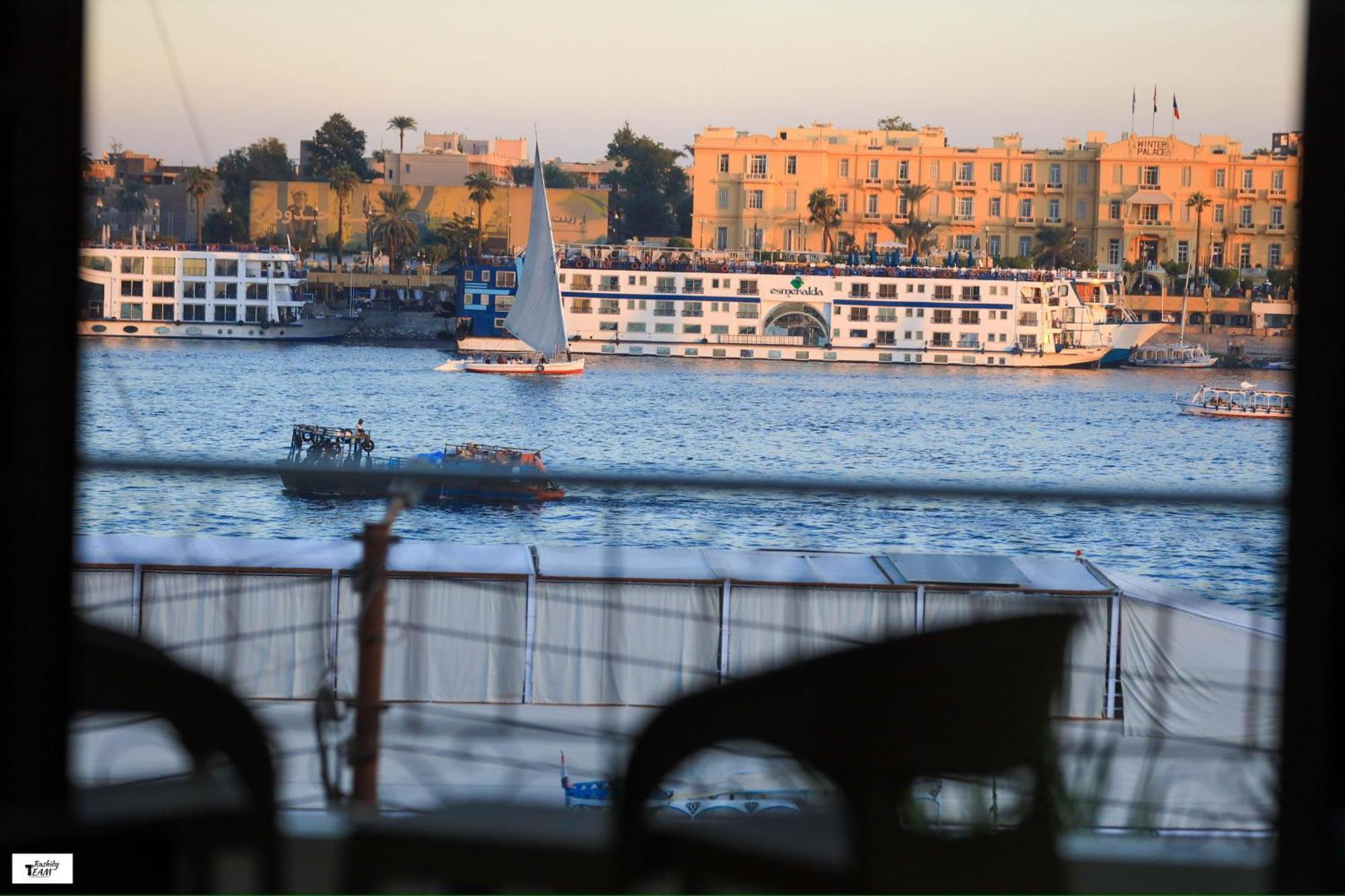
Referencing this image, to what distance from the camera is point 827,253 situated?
3625 centimetres

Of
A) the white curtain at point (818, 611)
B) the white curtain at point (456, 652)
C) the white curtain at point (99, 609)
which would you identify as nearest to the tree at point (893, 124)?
the white curtain at point (818, 611)

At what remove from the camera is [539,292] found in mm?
24797

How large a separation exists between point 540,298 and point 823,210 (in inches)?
588

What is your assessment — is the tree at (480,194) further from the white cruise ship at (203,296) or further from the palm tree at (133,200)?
the palm tree at (133,200)

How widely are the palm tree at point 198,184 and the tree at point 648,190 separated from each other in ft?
35.3

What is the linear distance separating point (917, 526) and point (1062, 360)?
1643 cm

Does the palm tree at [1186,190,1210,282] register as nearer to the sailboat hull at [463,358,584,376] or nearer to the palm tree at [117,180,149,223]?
the sailboat hull at [463,358,584,376]

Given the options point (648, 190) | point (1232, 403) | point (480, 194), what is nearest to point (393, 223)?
point (480, 194)

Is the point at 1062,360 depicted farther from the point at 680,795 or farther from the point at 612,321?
the point at 680,795

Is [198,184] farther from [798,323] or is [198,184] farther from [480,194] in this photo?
[798,323]

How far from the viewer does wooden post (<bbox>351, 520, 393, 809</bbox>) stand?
1.03m

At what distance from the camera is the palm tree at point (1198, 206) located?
37.1 meters

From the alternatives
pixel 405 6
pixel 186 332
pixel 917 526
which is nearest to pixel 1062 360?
pixel 917 526

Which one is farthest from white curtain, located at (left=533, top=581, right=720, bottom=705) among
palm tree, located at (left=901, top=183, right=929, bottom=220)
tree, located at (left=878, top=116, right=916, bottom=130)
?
tree, located at (left=878, top=116, right=916, bottom=130)
